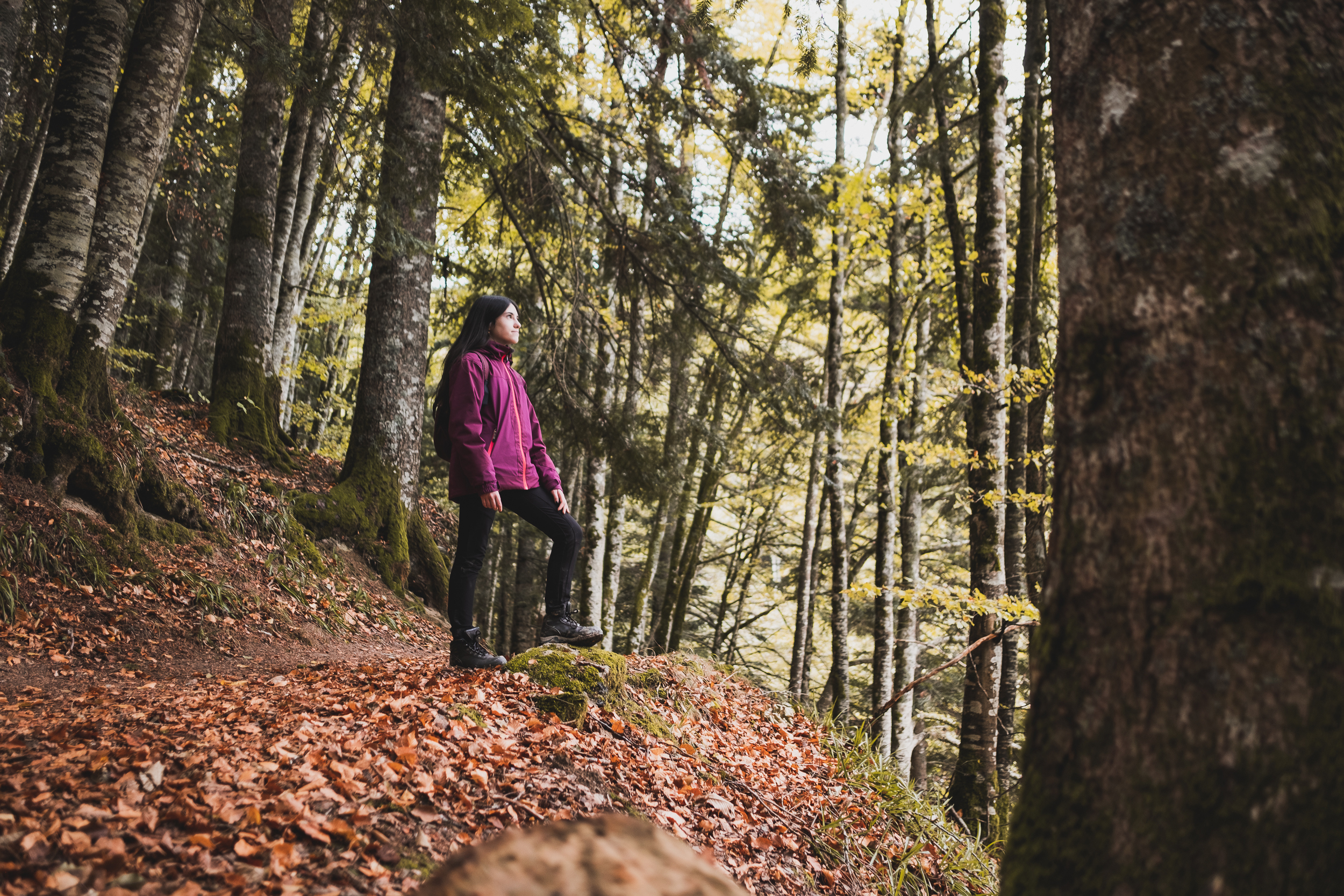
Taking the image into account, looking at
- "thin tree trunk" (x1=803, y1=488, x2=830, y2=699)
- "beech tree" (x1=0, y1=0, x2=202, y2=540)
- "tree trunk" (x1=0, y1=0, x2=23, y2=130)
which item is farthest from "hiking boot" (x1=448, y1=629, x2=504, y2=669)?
"thin tree trunk" (x1=803, y1=488, x2=830, y2=699)

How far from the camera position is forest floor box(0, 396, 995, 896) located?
88.2 inches

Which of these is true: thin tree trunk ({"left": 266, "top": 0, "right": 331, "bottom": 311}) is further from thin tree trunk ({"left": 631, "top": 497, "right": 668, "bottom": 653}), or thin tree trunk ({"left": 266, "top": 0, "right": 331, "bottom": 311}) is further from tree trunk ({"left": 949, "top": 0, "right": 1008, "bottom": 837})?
tree trunk ({"left": 949, "top": 0, "right": 1008, "bottom": 837})

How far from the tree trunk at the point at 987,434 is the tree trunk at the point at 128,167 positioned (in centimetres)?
658

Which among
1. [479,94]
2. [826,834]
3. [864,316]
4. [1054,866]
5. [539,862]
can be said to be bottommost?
[826,834]

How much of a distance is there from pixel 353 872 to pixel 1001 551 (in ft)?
18.3

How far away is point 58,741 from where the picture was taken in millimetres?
2748

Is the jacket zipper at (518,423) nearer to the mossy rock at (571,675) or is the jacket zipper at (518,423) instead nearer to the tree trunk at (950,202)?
the mossy rock at (571,675)

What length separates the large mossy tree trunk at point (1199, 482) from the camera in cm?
115

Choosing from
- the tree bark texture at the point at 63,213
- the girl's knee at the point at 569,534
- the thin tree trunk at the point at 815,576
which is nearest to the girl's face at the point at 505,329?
the girl's knee at the point at 569,534

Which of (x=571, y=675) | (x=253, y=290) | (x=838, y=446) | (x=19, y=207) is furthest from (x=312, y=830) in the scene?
(x=19, y=207)

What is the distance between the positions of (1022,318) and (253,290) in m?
9.12

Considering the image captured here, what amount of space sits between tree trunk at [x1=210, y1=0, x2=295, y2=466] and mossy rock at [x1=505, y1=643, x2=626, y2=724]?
18.8 ft

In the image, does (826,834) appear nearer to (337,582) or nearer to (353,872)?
(353,872)

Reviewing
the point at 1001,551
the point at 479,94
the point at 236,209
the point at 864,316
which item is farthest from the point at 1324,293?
the point at 864,316
